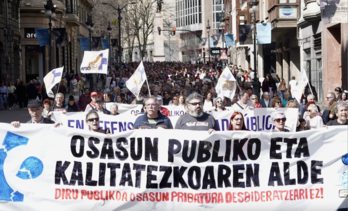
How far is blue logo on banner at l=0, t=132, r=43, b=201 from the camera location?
704cm

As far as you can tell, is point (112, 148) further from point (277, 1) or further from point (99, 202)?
point (277, 1)

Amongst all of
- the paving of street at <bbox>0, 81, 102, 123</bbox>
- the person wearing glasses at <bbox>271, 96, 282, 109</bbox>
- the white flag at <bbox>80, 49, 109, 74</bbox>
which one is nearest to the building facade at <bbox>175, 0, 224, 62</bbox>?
the paving of street at <bbox>0, 81, 102, 123</bbox>

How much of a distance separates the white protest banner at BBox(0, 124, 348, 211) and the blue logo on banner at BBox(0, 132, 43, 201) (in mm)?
12

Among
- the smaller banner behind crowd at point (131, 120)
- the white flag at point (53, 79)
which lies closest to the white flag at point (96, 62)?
the white flag at point (53, 79)

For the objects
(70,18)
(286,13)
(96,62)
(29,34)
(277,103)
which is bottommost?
(277,103)

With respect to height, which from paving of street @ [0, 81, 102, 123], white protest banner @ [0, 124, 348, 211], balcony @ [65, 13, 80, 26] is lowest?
paving of street @ [0, 81, 102, 123]

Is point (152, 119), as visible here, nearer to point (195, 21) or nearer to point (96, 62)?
point (96, 62)

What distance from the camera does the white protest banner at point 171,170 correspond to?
6.95 metres

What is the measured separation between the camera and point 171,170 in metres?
7.07

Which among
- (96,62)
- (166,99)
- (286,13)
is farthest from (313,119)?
(286,13)

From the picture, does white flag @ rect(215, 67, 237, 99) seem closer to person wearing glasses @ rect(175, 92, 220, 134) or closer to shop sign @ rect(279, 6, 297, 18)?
person wearing glasses @ rect(175, 92, 220, 134)

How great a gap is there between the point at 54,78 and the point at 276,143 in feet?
24.3

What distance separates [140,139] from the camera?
7195 millimetres

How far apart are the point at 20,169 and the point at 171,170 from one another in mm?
1841
